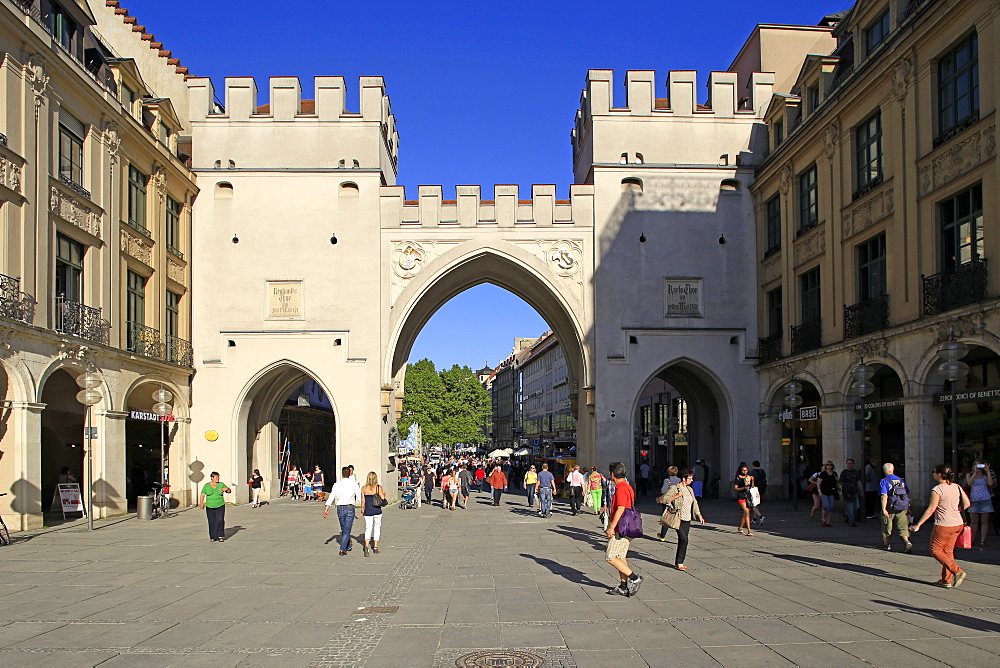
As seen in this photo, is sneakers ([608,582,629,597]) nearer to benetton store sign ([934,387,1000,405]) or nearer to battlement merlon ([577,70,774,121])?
benetton store sign ([934,387,1000,405])

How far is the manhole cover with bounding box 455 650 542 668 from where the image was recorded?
745cm

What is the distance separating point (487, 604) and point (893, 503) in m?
8.29

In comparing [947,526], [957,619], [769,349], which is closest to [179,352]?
[769,349]

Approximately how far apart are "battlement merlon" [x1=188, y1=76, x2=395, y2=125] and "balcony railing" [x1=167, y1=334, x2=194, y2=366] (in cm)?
776

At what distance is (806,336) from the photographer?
2592 centimetres

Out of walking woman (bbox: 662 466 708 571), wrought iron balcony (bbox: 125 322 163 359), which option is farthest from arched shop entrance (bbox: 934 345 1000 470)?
wrought iron balcony (bbox: 125 322 163 359)

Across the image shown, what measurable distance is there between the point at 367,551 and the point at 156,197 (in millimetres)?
15910

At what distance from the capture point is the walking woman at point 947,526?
10.8 m

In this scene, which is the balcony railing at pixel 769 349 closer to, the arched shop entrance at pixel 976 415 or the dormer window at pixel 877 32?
the arched shop entrance at pixel 976 415

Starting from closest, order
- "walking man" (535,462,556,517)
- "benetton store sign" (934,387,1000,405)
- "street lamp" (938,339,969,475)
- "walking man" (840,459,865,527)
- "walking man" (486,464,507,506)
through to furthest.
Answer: "street lamp" (938,339,969,475) → "benetton store sign" (934,387,1000,405) → "walking man" (840,459,865,527) → "walking man" (535,462,556,517) → "walking man" (486,464,507,506)

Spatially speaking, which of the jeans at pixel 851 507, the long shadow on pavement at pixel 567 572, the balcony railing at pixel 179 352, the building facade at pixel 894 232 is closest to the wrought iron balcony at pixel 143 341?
the balcony railing at pixel 179 352

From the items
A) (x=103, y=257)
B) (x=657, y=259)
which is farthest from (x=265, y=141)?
(x=657, y=259)

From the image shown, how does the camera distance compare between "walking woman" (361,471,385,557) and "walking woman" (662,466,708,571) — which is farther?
"walking woman" (361,471,385,557)

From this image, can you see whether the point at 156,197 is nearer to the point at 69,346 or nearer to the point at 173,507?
the point at 69,346
